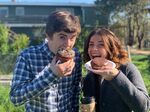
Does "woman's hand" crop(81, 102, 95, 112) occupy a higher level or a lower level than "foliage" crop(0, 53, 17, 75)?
higher

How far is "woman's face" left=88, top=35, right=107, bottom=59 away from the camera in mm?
3316

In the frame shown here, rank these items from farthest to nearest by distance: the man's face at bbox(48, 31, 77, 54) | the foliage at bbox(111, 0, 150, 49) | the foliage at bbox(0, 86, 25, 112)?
the foliage at bbox(111, 0, 150, 49) → the foliage at bbox(0, 86, 25, 112) → the man's face at bbox(48, 31, 77, 54)

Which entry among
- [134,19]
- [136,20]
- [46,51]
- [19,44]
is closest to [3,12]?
[134,19]

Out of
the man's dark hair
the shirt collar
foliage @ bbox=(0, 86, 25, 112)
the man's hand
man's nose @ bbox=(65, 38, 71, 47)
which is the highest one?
the man's dark hair

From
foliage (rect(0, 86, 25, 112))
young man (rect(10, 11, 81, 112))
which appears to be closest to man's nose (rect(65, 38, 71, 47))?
young man (rect(10, 11, 81, 112))

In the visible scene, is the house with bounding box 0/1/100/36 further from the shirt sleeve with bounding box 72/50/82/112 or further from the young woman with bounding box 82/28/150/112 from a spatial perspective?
the young woman with bounding box 82/28/150/112

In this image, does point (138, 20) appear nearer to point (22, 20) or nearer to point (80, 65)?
point (22, 20)

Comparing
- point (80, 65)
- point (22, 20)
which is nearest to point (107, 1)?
point (22, 20)

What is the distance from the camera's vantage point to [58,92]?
346cm

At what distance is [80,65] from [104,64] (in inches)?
20.0

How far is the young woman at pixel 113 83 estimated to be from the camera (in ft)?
10.5

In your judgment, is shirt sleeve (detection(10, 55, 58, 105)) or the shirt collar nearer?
shirt sleeve (detection(10, 55, 58, 105))

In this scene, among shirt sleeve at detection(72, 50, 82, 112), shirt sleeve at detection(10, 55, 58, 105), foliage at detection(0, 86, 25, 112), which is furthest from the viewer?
foliage at detection(0, 86, 25, 112)

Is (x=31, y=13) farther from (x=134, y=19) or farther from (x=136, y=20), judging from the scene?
(x=136, y=20)
